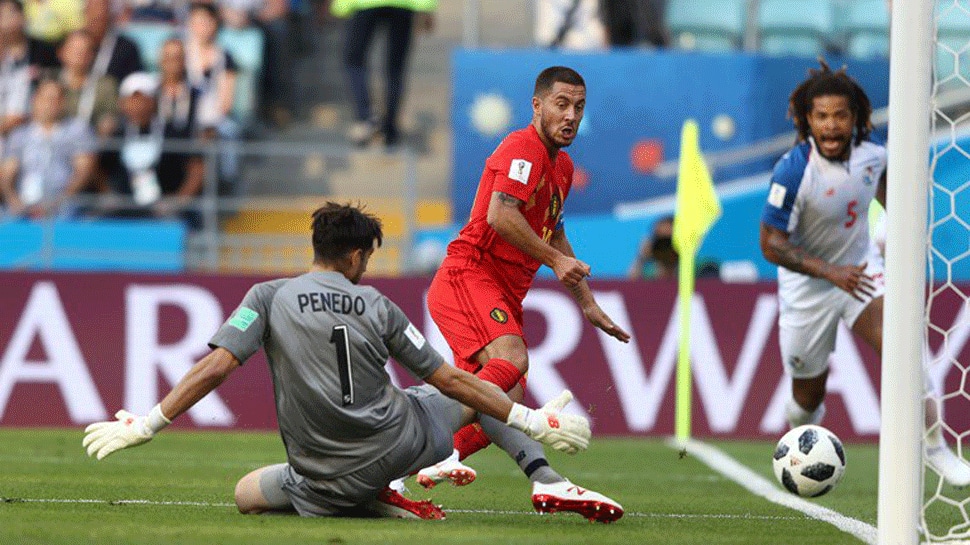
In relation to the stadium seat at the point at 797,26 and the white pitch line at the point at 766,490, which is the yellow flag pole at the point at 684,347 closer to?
the white pitch line at the point at 766,490

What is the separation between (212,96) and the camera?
17.1 metres

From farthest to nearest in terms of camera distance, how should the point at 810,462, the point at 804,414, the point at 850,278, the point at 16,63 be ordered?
the point at 16,63 → the point at 804,414 → the point at 850,278 → the point at 810,462

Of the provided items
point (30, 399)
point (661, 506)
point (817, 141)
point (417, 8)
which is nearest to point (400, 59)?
point (417, 8)

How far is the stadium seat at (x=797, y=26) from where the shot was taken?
17.7 metres

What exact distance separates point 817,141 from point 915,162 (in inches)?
132

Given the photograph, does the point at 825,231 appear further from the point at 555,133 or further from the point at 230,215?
the point at 230,215

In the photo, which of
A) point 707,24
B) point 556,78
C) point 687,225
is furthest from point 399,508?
point 707,24

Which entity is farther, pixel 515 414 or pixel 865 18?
pixel 865 18

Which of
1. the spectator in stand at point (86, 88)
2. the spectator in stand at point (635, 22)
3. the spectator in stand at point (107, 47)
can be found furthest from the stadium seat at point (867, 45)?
the spectator in stand at point (86, 88)

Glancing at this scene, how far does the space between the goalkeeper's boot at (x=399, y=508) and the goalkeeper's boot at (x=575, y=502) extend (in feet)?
1.40

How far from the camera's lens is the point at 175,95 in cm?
1680

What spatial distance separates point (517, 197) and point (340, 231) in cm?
→ 104

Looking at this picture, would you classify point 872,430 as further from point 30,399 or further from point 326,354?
point 326,354

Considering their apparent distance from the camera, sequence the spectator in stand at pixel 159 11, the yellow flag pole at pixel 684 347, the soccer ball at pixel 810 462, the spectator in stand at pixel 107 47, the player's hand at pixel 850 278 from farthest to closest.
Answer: the spectator in stand at pixel 159 11 → the spectator in stand at pixel 107 47 → the yellow flag pole at pixel 684 347 → the player's hand at pixel 850 278 → the soccer ball at pixel 810 462
